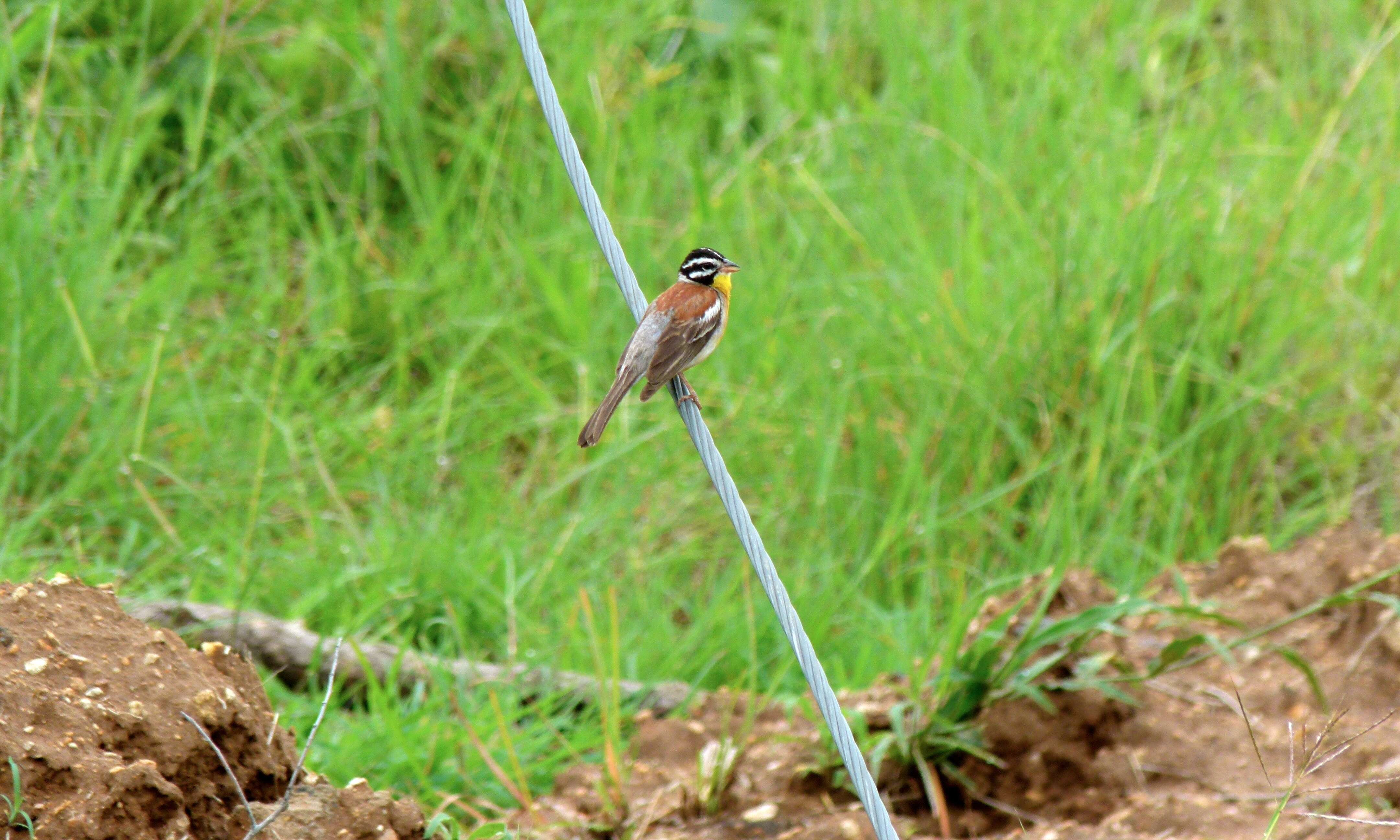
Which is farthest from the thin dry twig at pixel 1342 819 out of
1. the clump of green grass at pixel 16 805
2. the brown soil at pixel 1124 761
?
the clump of green grass at pixel 16 805

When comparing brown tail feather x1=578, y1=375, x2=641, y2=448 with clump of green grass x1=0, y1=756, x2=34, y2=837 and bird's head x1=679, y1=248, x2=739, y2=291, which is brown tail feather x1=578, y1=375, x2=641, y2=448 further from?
clump of green grass x1=0, y1=756, x2=34, y2=837

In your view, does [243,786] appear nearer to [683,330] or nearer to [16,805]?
[16,805]

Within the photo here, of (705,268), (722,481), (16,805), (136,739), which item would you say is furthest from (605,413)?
(16,805)

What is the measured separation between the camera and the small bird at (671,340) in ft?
8.92

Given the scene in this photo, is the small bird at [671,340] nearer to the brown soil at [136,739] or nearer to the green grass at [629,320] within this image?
the brown soil at [136,739]

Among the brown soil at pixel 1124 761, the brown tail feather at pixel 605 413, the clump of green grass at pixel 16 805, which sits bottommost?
the brown soil at pixel 1124 761

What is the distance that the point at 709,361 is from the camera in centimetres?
528

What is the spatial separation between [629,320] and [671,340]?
2.60 meters

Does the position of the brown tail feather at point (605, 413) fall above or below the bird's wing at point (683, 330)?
below

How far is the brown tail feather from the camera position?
255 centimetres

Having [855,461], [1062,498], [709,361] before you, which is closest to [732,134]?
[709,361]

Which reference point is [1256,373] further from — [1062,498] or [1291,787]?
[1291,787]

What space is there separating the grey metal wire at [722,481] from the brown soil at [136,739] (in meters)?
0.86

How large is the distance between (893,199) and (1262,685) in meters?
2.68
